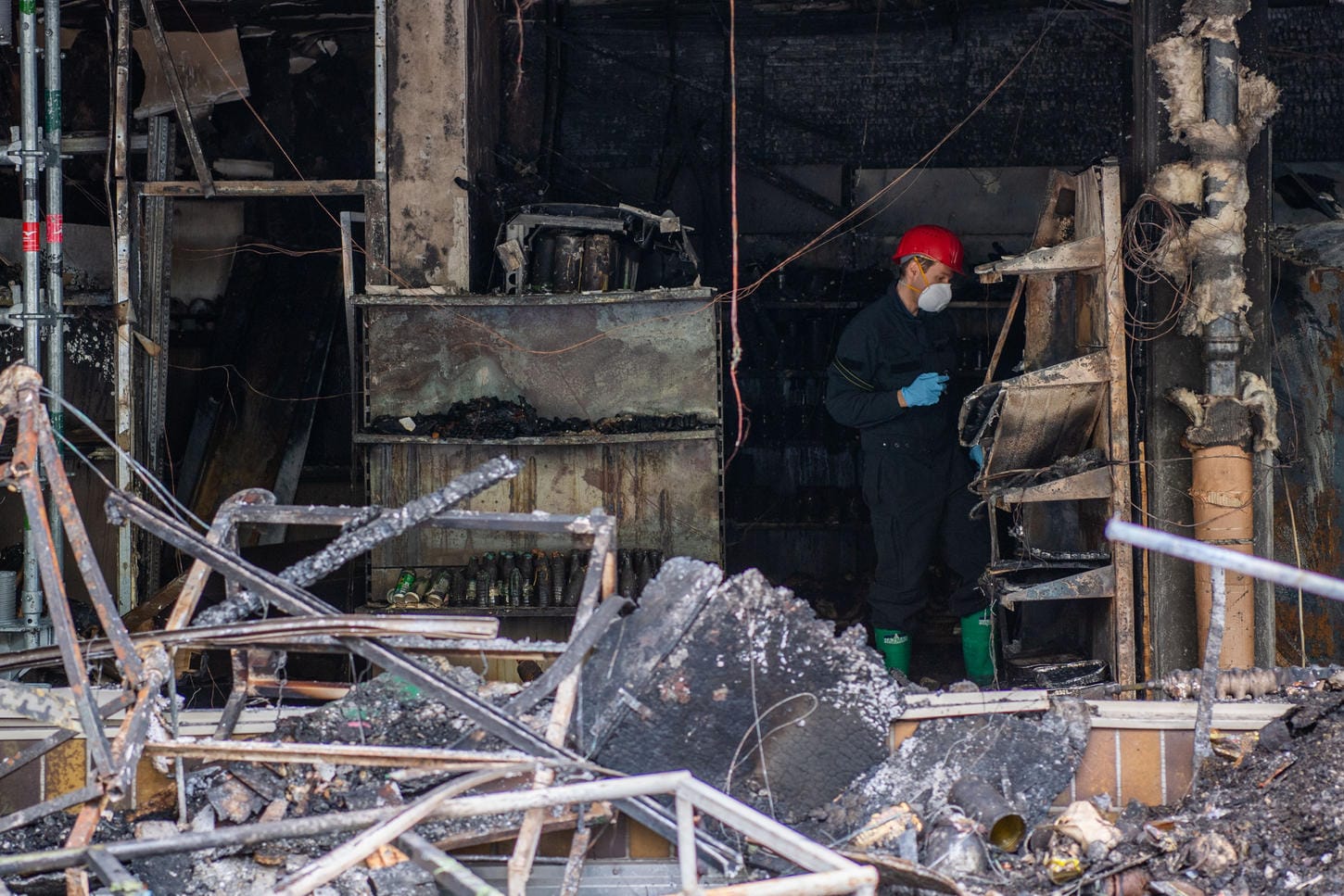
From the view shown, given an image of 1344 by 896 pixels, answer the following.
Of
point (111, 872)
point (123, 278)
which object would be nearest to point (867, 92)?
point (123, 278)

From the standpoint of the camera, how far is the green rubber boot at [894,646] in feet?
22.2

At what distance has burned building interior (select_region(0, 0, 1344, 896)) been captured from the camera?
12.3 ft

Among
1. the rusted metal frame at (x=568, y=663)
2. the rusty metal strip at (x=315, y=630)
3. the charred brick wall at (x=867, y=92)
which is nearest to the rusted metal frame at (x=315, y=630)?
the rusty metal strip at (x=315, y=630)

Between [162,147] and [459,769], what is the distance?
14.8ft

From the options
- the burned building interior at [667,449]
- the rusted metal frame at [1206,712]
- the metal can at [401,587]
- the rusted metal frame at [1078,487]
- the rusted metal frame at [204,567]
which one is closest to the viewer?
the burned building interior at [667,449]

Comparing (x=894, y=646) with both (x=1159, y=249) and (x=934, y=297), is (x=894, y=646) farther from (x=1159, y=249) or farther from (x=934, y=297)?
(x=1159, y=249)

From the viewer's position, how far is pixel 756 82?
27.9 feet

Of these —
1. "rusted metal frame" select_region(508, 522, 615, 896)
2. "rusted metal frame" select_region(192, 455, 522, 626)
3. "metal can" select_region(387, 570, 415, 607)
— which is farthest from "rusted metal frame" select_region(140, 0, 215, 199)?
"rusted metal frame" select_region(508, 522, 615, 896)

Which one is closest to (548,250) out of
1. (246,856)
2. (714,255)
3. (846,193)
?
(714,255)

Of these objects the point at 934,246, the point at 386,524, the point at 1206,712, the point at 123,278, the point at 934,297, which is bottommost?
the point at 1206,712

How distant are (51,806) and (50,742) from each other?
0.31m

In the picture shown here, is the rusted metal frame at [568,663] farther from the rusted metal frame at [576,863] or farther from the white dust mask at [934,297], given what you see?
the white dust mask at [934,297]

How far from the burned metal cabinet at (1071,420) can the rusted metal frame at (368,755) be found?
279 centimetres

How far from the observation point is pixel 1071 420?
227 inches
